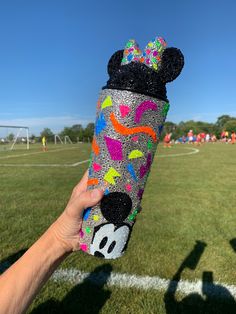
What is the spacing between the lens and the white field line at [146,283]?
3439mm

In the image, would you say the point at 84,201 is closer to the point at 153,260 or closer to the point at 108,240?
the point at 108,240

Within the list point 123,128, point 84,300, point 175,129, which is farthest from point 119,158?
point 175,129

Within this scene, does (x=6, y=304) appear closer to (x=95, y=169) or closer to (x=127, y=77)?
(x=95, y=169)

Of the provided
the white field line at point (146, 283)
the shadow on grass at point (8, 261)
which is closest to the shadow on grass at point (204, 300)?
the white field line at point (146, 283)

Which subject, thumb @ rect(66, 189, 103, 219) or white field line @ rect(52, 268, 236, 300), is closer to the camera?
thumb @ rect(66, 189, 103, 219)

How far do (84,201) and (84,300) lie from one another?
7.00 ft

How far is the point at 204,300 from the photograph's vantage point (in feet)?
10.8

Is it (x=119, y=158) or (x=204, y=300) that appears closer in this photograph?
(x=119, y=158)

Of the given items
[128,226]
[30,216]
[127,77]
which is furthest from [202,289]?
[30,216]

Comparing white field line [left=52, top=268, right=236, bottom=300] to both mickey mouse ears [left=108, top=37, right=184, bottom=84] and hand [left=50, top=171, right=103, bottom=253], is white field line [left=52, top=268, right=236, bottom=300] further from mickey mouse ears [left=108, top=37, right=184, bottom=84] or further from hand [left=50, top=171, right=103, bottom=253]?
mickey mouse ears [left=108, top=37, right=184, bottom=84]

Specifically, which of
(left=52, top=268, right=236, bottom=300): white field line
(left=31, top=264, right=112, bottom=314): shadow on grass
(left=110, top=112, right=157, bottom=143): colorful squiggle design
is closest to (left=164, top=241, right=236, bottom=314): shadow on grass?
(left=52, top=268, right=236, bottom=300): white field line

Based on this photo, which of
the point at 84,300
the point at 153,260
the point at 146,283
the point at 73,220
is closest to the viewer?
the point at 73,220

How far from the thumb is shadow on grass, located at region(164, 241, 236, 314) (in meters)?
2.02

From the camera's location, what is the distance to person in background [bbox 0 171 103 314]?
135 cm
